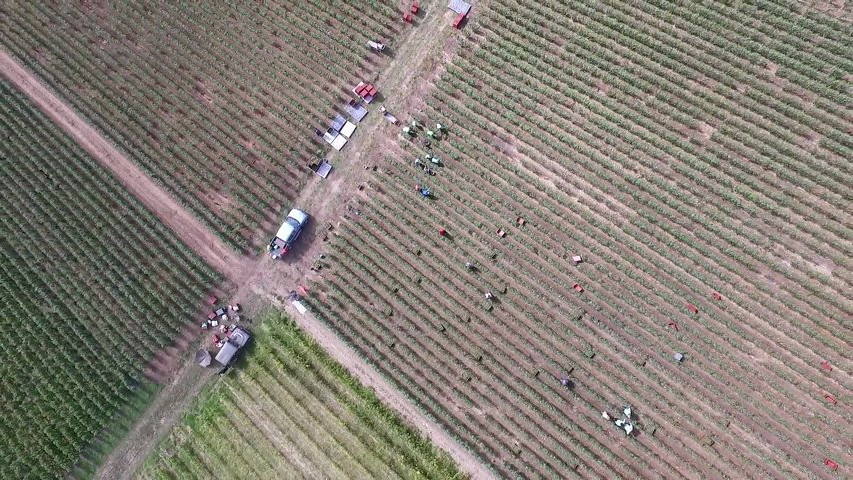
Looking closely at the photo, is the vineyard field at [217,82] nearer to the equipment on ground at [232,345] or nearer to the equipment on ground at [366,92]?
the equipment on ground at [366,92]

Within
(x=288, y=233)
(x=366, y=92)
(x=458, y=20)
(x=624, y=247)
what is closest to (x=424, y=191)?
(x=366, y=92)

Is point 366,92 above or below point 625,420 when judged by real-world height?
above

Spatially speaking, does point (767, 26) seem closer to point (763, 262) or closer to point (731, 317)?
point (763, 262)

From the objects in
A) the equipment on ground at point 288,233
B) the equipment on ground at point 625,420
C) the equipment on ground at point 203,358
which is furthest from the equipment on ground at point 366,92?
the equipment on ground at point 625,420

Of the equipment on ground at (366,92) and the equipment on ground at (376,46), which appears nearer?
the equipment on ground at (366,92)

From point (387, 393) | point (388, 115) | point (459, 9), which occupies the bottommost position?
point (387, 393)

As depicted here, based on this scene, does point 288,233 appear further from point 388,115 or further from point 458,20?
point 458,20

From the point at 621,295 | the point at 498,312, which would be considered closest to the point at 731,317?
the point at 621,295

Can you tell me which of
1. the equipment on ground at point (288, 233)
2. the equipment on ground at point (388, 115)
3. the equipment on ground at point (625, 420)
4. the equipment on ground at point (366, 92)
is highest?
the equipment on ground at point (366, 92)
